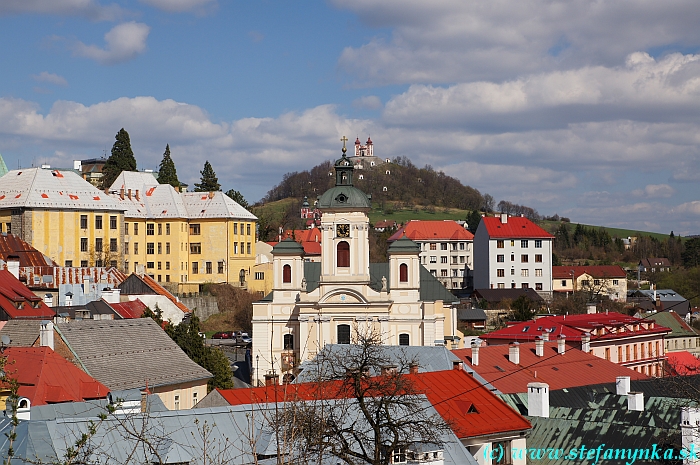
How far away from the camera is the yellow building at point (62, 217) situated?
282 feet

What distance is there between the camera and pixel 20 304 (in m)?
54.5

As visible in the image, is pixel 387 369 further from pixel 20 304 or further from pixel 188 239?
pixel 188 239

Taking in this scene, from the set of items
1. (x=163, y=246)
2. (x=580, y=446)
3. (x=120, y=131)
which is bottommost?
(x=580, y=446)

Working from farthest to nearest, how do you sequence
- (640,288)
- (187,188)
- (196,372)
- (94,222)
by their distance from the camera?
(640,288)
(187,188)
(94,222)
(196,372)

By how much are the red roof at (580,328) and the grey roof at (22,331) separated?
31057 millimetres

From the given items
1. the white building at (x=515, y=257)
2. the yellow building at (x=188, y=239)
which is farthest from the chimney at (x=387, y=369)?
the white building at (x=515, y=257)

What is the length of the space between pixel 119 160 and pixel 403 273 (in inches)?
1690

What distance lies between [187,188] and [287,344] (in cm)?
5547

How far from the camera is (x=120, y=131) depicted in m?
107

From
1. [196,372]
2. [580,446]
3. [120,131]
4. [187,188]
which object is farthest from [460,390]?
[187,188]

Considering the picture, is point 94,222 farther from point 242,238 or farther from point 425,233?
point 425,233

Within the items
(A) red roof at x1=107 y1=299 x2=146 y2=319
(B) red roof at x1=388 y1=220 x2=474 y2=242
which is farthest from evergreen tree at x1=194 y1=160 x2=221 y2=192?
(A) red roof at x1=107 y1=299 x2=146 y2=319

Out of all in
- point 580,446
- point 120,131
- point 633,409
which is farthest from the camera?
point 120,131

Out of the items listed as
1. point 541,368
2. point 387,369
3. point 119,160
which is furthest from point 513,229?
point 387,369
